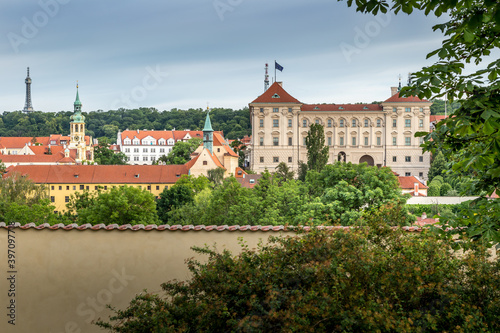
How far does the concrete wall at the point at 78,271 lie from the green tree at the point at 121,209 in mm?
25285

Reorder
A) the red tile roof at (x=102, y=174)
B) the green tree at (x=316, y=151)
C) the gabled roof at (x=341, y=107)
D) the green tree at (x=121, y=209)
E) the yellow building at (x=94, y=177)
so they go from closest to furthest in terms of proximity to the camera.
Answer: the green tree at (x=121, y=209)
the green tree at (x=316, y=151)
the yellow building at (x=94, y=177)
the red tile roof at (x=102, y=174)
the gabled roof at (x=341, y=107)

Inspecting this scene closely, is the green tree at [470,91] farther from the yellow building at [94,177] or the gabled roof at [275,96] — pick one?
the gabled roof at [275,96]

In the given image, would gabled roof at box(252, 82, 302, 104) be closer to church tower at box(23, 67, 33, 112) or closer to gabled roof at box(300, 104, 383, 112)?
gabled roof at box(300, 104, 383, 112)

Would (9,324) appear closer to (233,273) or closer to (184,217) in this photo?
(233,273)

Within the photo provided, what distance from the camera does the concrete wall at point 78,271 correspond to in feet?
34.4

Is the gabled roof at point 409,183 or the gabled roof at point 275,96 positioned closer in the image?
the gabled roof at point 409,183

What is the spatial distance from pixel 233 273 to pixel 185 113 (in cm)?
15540

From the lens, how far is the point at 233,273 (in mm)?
7305

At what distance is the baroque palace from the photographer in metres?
83.6

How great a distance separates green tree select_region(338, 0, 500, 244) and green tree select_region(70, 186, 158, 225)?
101 feet

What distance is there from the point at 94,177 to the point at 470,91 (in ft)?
232

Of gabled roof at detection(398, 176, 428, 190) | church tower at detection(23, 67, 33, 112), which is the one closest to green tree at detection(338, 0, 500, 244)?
gabled roof at detection(398, 176, 428, 190)

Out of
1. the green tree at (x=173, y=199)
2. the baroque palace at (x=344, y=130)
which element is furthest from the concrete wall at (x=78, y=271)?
the baroque palace at (x=344, y=130)

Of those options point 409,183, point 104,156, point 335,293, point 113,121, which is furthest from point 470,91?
point 113,121
